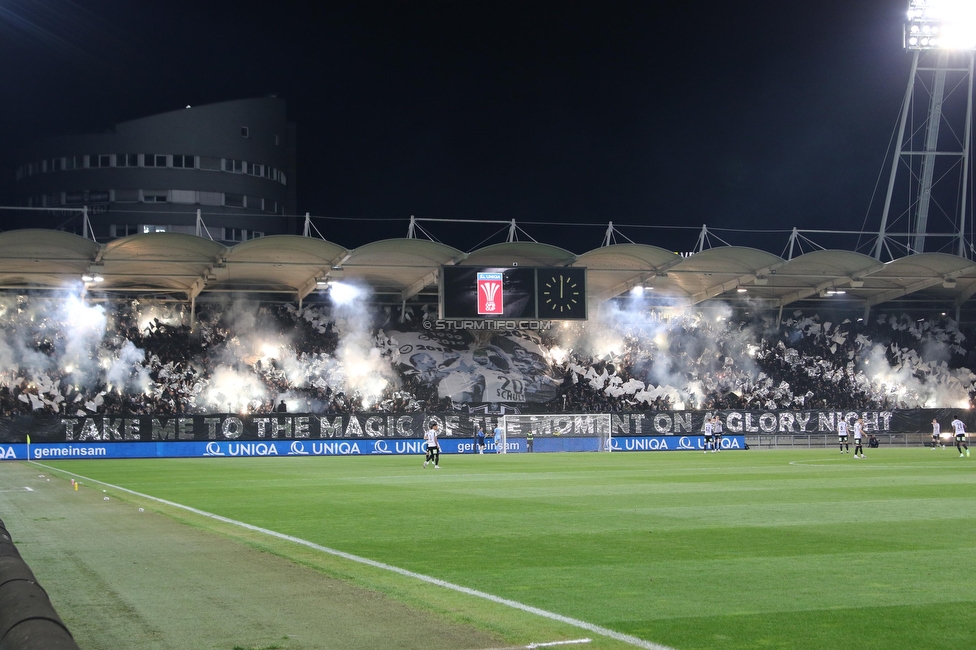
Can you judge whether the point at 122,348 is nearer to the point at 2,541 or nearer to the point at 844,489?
the point at 844,489

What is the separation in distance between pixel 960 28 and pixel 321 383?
139 ft

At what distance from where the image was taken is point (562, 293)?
55.4 m

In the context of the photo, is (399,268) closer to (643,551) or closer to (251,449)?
(251,449)

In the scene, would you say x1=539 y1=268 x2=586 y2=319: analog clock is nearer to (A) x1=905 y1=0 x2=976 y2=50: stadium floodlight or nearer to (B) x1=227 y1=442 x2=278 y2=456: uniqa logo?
(B) x1=227 y1=442 x2=278 y2=456: uniqa logo

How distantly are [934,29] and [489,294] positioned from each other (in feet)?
99.4

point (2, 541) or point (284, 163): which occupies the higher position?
point (284, 163)

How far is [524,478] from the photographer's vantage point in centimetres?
2780

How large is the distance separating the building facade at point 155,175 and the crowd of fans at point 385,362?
2339cm

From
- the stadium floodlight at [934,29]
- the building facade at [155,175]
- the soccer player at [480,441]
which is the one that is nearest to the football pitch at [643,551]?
the soccer player at [480,441]

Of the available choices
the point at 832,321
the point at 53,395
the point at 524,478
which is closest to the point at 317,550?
the point at 524,478

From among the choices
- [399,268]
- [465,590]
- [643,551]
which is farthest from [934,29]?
[465,590]

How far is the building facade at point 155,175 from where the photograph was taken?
8269 cm

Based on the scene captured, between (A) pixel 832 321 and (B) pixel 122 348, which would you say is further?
(A) pixel 832 321
